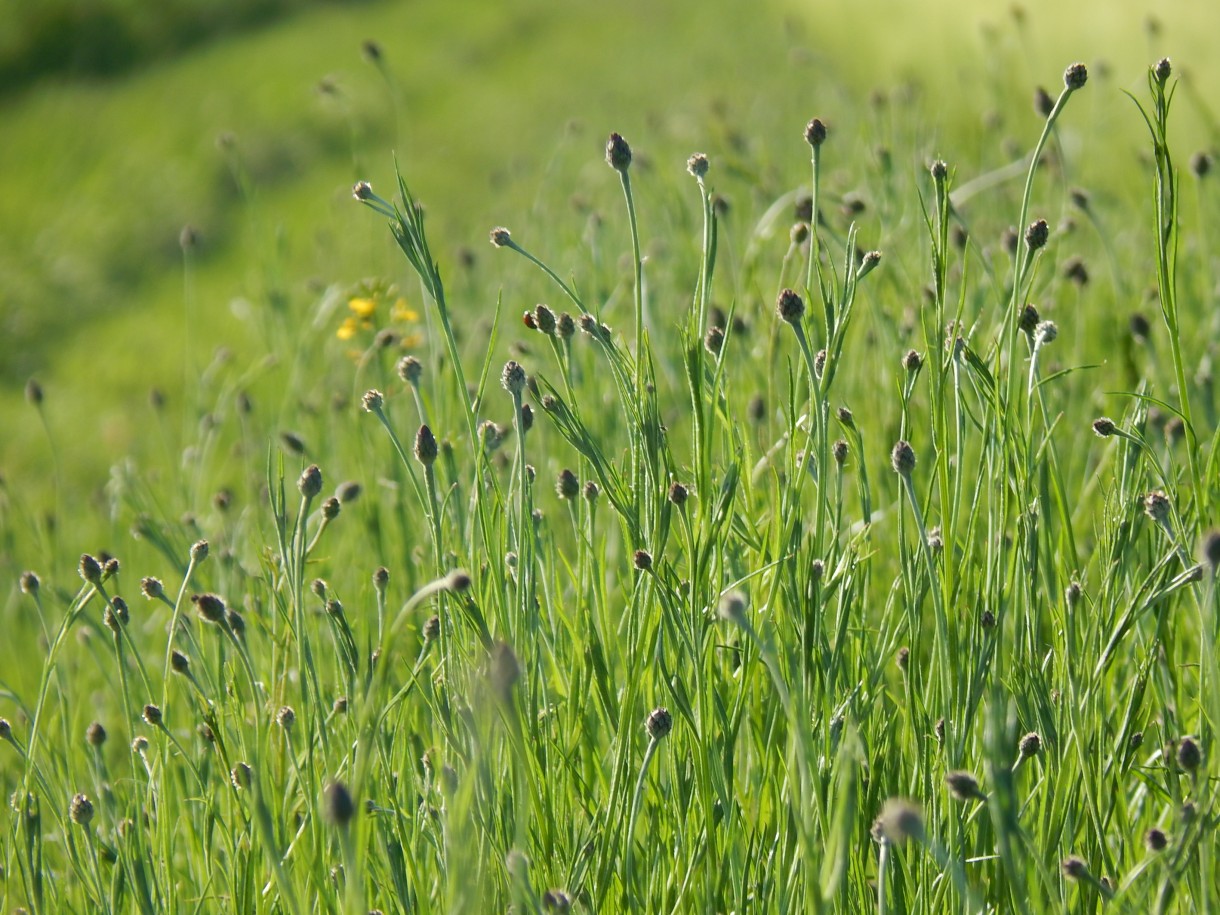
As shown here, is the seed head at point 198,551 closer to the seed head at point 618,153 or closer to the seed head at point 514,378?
the seed head at point 514,378

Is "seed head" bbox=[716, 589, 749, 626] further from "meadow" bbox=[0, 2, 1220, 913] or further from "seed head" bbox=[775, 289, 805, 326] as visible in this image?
"seed head" bbox=[775, 289, 805, 326]

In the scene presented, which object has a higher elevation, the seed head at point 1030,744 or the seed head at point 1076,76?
the seed head at point 1076,76

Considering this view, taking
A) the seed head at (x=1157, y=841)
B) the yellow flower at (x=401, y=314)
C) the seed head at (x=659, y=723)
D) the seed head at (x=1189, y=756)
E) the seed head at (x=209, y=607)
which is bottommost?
the seed head at (x=1157, y=841)

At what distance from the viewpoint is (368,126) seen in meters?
8.52

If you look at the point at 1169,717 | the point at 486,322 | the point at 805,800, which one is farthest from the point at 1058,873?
the point at 486,322

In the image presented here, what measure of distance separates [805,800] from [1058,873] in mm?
511

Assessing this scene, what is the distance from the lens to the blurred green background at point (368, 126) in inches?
167

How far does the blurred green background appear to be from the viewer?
167 inches

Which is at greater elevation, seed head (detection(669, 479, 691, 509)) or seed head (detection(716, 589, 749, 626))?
seed head (detection(716, 589, 749, 626))

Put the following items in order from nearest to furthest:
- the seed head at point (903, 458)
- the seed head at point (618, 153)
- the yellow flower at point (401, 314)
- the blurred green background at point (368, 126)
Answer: the seed head at point (903, 458) → the seed head at point (618, 153) → the yellow flower at point (401, 314) → the blurred green background at point (368, 126)

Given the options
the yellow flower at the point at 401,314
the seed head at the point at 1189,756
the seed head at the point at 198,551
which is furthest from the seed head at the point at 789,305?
the yellow flower at the point at 401,314

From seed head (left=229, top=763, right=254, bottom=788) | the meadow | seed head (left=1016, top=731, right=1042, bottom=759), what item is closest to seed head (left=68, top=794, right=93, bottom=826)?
the meadow

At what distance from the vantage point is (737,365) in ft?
7.56

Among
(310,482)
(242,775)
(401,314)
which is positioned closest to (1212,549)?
(310,482)
